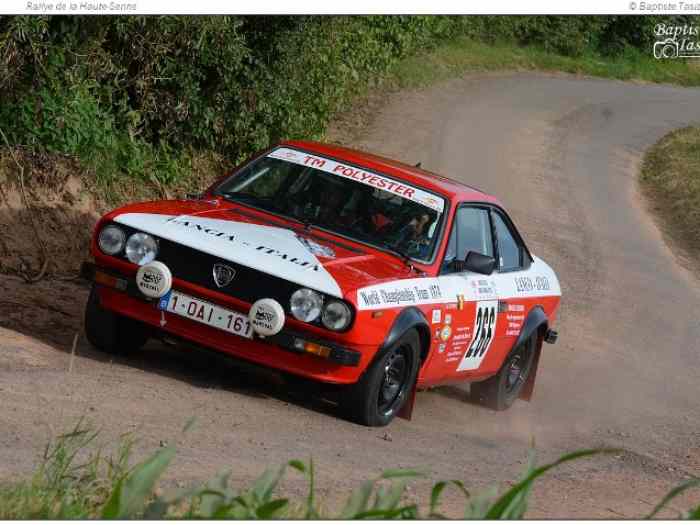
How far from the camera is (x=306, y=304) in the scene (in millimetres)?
7930

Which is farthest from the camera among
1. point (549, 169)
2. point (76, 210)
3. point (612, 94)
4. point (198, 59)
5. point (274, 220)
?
point (612, 94)

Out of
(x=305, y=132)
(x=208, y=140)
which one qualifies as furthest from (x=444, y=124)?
(x=208, y=140)

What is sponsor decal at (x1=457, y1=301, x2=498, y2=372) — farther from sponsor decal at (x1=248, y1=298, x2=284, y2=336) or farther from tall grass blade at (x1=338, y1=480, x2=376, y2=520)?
tall grass blade at (x1=338, y1=480, x2=376, y2=520)

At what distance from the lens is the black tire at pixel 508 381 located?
34.5ft

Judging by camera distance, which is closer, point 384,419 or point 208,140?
point 384,419

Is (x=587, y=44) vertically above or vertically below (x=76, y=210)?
above

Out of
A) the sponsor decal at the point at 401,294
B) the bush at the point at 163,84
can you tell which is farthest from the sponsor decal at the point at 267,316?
the bush at the point at 163,84

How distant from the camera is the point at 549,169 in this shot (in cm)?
2434

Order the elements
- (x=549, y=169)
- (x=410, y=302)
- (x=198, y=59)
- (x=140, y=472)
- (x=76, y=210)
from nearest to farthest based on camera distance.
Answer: (x=140, y=472)
(x=410, y=302)
(x=76, y=210)
(x=198, y=59)
(x=549, y=169)

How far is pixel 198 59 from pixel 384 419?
305 inches

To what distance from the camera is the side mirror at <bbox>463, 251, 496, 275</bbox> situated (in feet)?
29.6

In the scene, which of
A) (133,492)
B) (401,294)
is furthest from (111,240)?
(133,492)

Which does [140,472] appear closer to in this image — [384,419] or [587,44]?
[384,419]

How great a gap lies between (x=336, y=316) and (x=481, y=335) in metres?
2.00
